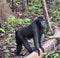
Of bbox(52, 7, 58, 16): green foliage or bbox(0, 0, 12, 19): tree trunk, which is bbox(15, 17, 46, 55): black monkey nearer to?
bbox(0, 0, 12, 19): tree trunk

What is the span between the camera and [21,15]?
12680 millimetres

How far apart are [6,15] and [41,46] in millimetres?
4082

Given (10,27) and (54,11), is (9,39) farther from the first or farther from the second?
(54,11)

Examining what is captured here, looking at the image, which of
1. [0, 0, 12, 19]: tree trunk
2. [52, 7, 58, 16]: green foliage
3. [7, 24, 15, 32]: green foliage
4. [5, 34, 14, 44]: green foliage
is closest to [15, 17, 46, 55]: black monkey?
[5, 34, 14, 44]: green foliage

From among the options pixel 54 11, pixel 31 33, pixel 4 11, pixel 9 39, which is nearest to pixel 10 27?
pixel 4 11

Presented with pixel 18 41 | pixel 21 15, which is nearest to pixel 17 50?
pixel 18 41

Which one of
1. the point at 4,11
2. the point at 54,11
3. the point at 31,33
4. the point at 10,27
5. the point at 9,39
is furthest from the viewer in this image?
the point at 54,11

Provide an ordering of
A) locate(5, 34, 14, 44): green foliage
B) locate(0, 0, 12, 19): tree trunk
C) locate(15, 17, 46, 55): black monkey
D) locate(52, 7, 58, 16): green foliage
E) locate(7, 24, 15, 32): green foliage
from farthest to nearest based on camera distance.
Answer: locate(52, 7, 58, 16): green foliage
locate(0, 0, 12, 19): tree trunk
locate(7, 24, 15, 32): green foliage
locate(5, 34, 14, 44): green foliage
locate(15, 17, 46, 55): black monkey

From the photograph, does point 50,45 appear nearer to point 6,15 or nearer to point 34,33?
point 34,33

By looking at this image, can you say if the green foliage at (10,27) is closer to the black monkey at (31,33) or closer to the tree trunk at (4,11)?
the tree trunk at (4,11)

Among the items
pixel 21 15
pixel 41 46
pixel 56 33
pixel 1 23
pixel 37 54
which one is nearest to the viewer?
pixel 37 54

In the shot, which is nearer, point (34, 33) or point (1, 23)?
point (34, 33)

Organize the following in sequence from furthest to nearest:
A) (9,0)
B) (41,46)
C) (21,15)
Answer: (9,0)
(21,15)
(41,46)

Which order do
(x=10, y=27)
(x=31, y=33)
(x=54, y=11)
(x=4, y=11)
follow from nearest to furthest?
(x=31, y=33) < (x=10, y=27) < (x=4, y=11) < (x=54, y=11)
